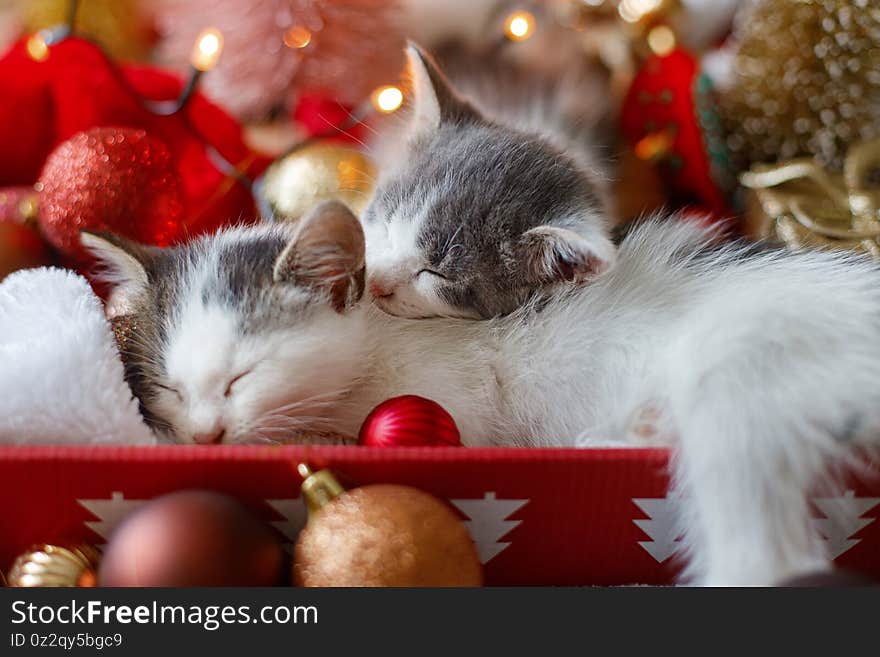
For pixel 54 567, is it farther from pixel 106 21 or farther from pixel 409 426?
pixel 106 21

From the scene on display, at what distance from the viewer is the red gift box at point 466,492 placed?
0.62 metres

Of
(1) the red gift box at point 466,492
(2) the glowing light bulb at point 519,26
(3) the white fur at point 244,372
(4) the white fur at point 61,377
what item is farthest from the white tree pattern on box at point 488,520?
(2) the glowing light bulb at point 519,26

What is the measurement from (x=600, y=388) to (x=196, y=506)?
0.44 m

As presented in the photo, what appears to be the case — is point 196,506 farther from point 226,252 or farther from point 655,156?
point 655,156

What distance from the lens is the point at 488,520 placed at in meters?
0.67

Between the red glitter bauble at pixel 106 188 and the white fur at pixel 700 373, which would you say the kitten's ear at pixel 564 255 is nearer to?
the white fur at pixel 700 373

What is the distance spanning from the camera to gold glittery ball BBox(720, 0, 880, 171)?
115cm

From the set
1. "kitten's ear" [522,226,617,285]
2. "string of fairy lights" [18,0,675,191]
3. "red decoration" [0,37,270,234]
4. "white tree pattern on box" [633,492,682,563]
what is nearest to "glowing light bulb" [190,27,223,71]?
"string of fairy lights" [18,0,675,191]

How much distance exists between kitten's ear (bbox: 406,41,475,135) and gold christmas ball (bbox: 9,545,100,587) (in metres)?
0.68

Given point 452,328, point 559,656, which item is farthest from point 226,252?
point 559,656

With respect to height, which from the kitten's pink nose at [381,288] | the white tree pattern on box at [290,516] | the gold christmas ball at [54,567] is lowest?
the gold christmas ball at [54,567]

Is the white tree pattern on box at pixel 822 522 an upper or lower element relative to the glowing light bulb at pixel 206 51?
lower

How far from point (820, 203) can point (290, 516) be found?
925 millimetres

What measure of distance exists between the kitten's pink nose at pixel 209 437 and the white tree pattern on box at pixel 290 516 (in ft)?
0.42
